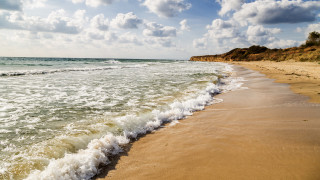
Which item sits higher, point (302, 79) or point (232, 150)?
point (302, 79)

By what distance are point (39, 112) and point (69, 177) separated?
3.65 m

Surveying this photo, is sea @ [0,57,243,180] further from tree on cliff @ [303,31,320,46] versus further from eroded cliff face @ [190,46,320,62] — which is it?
tree on cliff @ [303,31,320,46]

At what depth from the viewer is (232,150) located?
311 centimetres

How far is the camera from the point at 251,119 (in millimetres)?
4742

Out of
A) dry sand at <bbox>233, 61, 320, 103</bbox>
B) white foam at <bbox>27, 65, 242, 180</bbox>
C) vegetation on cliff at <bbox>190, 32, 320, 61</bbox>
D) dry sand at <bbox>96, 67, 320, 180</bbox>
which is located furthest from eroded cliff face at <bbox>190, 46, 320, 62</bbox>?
white foam at <bbox>27, 65, 242, 180</bbox>

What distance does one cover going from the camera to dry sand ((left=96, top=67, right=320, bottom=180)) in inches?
98.7

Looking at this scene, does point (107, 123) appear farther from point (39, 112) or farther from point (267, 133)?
point (267, 133)

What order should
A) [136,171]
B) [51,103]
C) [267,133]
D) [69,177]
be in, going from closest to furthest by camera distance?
[69,177] → [136,171] → [267,133] → [51,103]

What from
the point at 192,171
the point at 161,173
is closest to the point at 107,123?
the point at 161,173

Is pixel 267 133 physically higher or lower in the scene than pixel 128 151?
higher

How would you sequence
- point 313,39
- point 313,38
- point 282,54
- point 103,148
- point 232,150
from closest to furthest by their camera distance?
point 232,150 → point 103,148 → point 282,54 → point 313,39 → point 313,38

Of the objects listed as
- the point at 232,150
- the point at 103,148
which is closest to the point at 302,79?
the point at 232,150

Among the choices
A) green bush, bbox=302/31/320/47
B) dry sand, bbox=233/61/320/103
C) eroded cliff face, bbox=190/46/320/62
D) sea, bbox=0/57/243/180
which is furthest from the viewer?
green bush, bbox=302/31/320/47

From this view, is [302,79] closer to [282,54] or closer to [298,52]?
[298,52]
